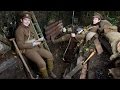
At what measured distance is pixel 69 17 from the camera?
39.0 feet

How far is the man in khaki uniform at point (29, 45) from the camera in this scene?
747 centimetres

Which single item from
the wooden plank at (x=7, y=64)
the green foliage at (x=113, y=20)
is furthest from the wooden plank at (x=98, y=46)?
the green foliage at (x=113, y=20)

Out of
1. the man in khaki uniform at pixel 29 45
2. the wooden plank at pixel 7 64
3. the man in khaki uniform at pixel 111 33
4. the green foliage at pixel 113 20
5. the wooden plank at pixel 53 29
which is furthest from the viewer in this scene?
the green foliage at pixel 113 20

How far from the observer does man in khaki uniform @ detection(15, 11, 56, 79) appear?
294 inches

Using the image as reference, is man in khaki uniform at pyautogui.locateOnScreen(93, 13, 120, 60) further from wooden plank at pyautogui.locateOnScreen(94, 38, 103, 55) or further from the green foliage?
the green foliage

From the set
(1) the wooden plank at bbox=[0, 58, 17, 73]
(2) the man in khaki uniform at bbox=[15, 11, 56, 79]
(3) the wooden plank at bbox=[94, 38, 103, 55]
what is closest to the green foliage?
(3) the wooden plank at bbox=[94, 38, 103, 55]

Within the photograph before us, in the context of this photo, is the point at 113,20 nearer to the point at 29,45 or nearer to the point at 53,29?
the point at 53,29

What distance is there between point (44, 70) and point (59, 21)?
12.7 feet

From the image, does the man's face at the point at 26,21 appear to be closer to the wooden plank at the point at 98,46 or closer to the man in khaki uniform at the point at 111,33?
the wooden plank at the point at 98,46

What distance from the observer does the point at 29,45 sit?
297 inches

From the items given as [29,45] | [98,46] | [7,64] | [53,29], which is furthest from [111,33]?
[7,64]
